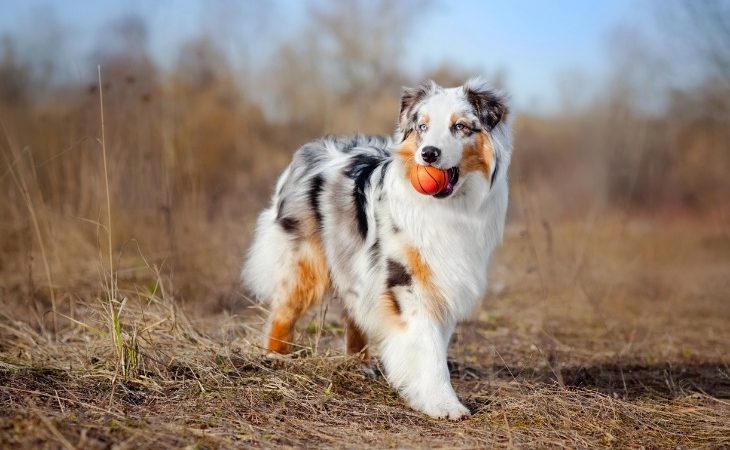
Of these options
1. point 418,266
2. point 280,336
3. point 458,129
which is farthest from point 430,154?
point 280,336

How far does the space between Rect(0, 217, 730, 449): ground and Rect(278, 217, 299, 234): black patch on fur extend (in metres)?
0.59

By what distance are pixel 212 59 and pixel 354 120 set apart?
12.4 feet

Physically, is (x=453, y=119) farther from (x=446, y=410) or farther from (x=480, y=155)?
(x=446, y=410)

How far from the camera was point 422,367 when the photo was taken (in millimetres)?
4039

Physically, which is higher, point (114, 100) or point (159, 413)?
point (114, 100)

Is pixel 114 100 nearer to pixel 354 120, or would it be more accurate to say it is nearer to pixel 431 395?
Answer: pixel 431 395

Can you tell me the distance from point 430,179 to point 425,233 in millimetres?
332

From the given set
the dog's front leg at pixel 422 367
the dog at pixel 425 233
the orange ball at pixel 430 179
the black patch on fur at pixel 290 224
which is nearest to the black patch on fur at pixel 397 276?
→ the dog at pixel 425 233

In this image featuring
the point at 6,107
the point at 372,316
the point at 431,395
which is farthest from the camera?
the point at 6,107

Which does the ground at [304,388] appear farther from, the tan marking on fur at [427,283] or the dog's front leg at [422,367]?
the tan marking on fur at [427,283]

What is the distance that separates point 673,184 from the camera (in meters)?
15.6

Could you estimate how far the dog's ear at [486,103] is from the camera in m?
4.24

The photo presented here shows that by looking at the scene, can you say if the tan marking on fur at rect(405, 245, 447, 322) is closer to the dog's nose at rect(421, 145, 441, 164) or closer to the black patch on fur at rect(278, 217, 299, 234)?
the dog's nose at rect(421, 145, 441, 164)

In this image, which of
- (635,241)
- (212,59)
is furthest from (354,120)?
(635,241)
